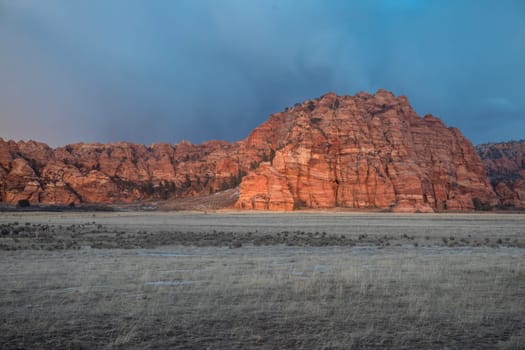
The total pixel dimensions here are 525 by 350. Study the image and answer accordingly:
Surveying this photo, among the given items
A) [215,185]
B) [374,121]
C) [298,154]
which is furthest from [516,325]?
[215,185]

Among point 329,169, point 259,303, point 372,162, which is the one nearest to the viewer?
point 259,303

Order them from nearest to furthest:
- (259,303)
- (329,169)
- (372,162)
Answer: (259,303), (372,162), (329,169)

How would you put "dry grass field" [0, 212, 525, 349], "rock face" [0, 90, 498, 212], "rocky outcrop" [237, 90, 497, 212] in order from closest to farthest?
"dry grass field" [0, 212, 525, 349] < "rocky outcrop" [237, 90, 497, 212] < "rock face" [0, 90, 498, 212]

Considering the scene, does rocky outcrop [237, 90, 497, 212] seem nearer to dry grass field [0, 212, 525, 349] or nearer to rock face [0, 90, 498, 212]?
rock face [0, 90, 498, 212]

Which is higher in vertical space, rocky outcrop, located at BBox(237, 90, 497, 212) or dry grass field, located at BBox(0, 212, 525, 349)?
rocky outcrop, located at BBox(237, 90, 497, 212)

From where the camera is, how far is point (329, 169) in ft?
470

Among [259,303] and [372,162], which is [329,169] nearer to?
[372,162]

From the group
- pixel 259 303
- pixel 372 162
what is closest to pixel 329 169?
pixel 372 162

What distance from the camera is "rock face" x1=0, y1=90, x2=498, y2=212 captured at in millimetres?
135125

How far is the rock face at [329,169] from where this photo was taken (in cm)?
13512

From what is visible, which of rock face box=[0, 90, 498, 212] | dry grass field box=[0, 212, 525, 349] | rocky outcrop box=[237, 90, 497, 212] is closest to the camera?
dry grass field box=[0, 212, 525, 349]

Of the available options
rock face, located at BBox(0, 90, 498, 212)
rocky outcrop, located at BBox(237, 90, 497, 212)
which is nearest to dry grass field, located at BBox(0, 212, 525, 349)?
→ rock face, located at BBox(0, 90, 498, 212)

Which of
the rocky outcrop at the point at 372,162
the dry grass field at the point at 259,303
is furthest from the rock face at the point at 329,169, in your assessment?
the dry grass field at the point at 259,303

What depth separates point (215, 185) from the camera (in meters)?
186
